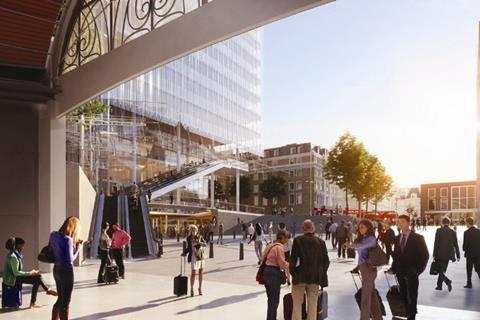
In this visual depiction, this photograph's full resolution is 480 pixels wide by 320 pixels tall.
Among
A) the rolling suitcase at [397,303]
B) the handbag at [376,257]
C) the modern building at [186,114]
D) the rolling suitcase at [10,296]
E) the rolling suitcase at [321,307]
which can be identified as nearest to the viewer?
the handbag at [376,257]

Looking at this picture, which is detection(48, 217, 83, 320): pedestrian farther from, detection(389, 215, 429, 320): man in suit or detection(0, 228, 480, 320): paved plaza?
detection(389, 215, 429, 320): man in suit

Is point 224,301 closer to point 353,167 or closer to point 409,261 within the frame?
point 409,261

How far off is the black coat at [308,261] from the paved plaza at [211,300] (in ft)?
7.29

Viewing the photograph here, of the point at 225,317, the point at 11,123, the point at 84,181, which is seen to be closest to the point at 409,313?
the point at 225,317

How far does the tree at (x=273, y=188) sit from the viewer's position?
9188cm

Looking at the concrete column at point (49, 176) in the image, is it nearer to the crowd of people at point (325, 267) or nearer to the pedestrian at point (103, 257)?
the pedestrian at point (103, 257)

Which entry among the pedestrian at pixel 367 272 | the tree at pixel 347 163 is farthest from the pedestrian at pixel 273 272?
the tree at pixel 347 163

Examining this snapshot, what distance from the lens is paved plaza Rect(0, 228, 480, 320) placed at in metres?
9.66

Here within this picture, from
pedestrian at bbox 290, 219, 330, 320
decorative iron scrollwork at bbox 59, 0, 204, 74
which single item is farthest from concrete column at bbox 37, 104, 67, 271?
pedestrian at bbox 290, 219, 330, 320

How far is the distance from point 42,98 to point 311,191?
81.2 meters

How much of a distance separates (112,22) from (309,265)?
776 cm

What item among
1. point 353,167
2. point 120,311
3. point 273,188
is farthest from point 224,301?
point 273,188

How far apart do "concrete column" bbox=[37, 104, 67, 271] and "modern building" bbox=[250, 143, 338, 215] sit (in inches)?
2963

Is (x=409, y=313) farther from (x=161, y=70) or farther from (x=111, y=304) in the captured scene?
(x=161, y=70)
